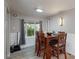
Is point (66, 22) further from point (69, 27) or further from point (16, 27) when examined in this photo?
point (16, 27)

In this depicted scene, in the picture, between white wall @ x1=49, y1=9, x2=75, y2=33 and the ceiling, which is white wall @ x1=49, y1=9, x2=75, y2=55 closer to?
white wall @ x1=49, y1=9, x2=75, y2=33

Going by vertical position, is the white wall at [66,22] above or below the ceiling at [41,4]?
below

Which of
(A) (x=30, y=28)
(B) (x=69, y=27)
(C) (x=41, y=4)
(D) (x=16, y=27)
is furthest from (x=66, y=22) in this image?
(D) (x=16, y=27)

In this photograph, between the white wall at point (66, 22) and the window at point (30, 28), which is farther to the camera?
the window at point (30, 28)

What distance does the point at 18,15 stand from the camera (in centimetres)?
563

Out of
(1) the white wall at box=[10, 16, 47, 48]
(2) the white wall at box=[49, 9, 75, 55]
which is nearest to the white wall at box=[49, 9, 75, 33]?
(2) the white wall at box=[49, 9, 75, 55]

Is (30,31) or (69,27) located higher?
(69,27)

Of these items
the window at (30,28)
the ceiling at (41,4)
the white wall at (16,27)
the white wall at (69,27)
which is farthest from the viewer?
the window at (30,28)

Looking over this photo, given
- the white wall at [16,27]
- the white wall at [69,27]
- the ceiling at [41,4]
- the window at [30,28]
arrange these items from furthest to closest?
the window at [30,28] < the white wall at [16,27] < the white wall at [69,27] < the ceiling at [41,4]

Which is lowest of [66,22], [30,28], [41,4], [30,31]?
[30,31]

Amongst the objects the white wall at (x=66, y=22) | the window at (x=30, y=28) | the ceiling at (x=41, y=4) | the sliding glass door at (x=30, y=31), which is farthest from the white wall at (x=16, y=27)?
the ceiling at (x=41, y=4)

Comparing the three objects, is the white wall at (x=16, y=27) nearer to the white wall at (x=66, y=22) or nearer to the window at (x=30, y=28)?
the window at (x=30, y=28)
